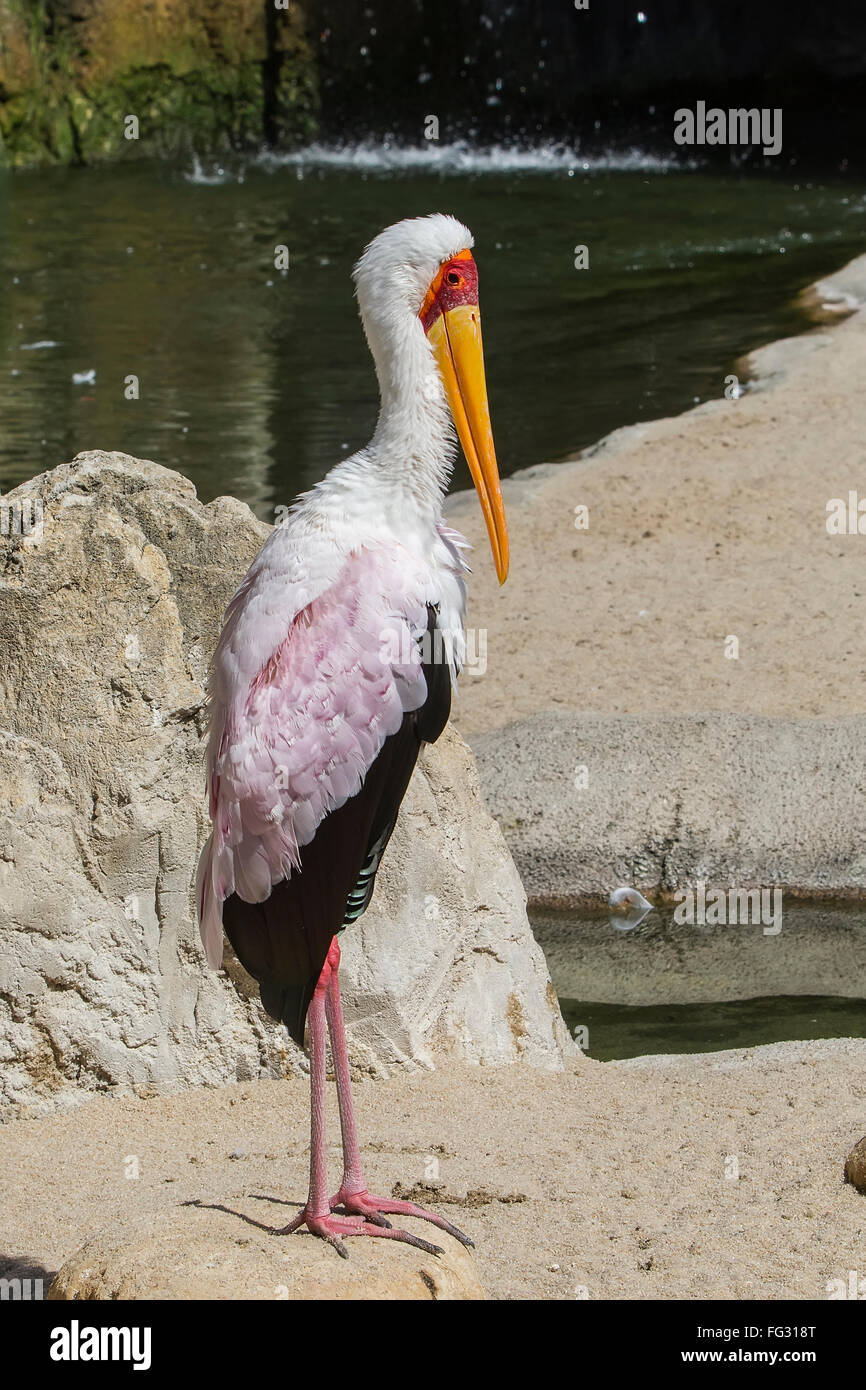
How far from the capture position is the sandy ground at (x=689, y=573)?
21.7ft

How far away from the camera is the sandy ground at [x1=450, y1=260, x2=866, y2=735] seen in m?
6.63

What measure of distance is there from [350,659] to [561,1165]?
140 cm

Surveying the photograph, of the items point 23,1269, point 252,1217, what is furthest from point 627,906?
point 252,1217

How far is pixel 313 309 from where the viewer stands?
13680 millimetres

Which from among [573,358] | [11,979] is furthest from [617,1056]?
[573,358]

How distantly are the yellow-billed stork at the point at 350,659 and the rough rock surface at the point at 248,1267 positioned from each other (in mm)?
80

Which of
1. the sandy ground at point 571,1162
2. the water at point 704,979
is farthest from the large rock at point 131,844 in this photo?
the water at point 704,979

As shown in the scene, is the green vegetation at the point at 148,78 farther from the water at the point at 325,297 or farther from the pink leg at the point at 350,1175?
the pink leg at the point at 350,1175

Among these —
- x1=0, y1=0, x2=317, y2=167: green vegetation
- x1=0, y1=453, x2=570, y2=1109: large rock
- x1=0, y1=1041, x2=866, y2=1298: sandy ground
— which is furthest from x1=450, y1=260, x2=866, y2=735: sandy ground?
x1=0, y1=0, x2=317, y2=167: green vegetation

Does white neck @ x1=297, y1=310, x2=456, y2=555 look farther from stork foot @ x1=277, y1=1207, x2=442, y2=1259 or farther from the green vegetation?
the green vegetation

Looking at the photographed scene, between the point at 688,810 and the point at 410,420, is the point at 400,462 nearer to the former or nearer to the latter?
the point at 410,420

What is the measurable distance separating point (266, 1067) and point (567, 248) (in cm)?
1219

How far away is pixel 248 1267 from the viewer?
2.83m
